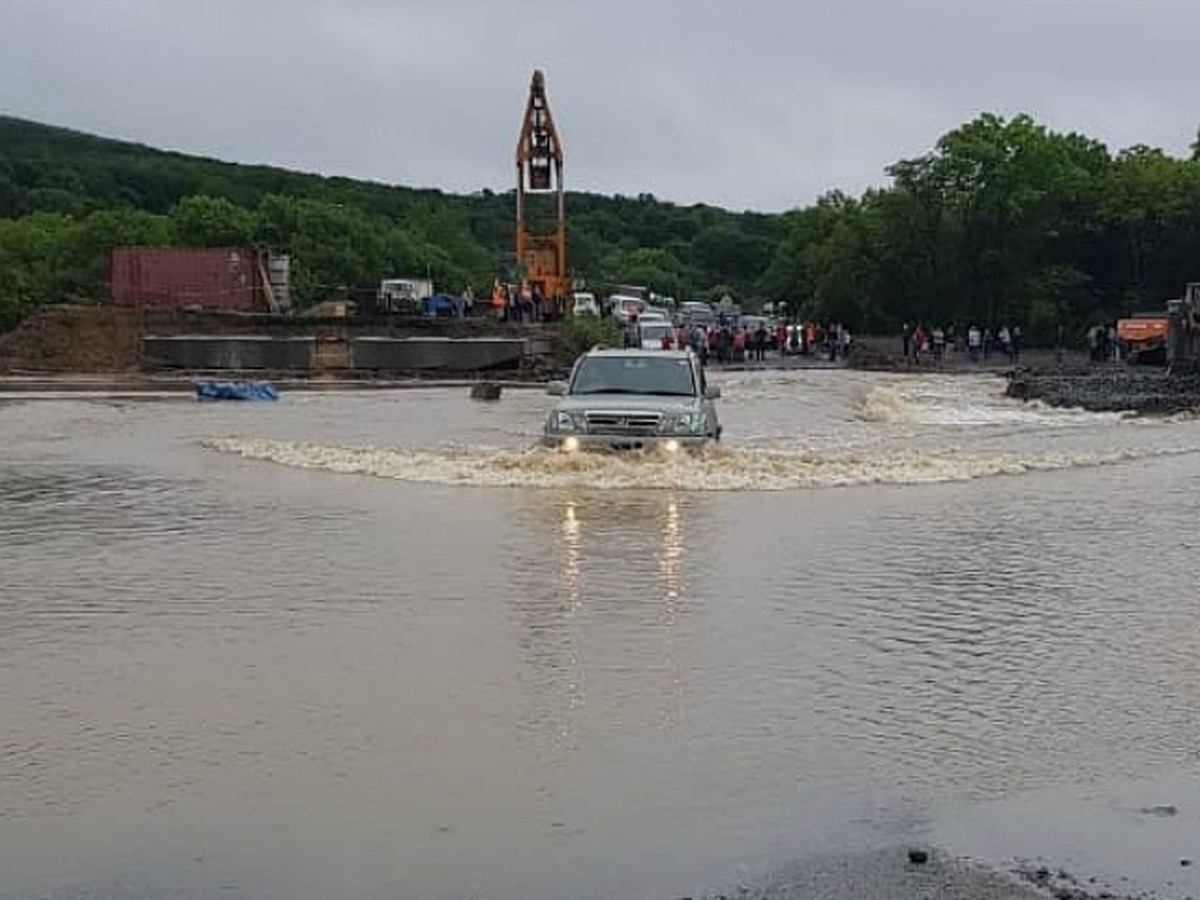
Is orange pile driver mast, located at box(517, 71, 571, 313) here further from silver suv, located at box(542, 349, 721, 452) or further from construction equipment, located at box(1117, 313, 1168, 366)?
silver suv, located at box(542, 349, 721, 452)

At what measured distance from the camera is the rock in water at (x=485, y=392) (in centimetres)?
4253

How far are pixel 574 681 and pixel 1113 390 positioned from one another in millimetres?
35472

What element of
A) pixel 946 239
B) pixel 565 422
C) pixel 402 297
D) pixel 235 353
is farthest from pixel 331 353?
pixel 565 422

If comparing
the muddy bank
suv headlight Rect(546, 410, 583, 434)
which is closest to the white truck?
the muddy bank

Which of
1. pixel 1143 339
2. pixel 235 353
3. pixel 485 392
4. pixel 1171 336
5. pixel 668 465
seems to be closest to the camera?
pixel 668 465

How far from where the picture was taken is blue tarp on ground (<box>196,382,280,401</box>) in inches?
1630

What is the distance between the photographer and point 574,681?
9211 mm

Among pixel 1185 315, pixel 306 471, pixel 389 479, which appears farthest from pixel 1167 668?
pixel 1185 315

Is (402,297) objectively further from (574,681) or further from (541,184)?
(574,681)

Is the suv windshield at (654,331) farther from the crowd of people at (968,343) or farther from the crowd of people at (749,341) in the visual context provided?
the crowd of people at (968,343)

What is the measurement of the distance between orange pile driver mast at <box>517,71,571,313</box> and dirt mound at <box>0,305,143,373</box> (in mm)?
15236

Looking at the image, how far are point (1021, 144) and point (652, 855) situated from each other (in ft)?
267

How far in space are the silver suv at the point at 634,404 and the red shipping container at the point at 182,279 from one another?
148 ft

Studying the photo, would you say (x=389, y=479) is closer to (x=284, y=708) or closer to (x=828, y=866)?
(x=284, y=708)
